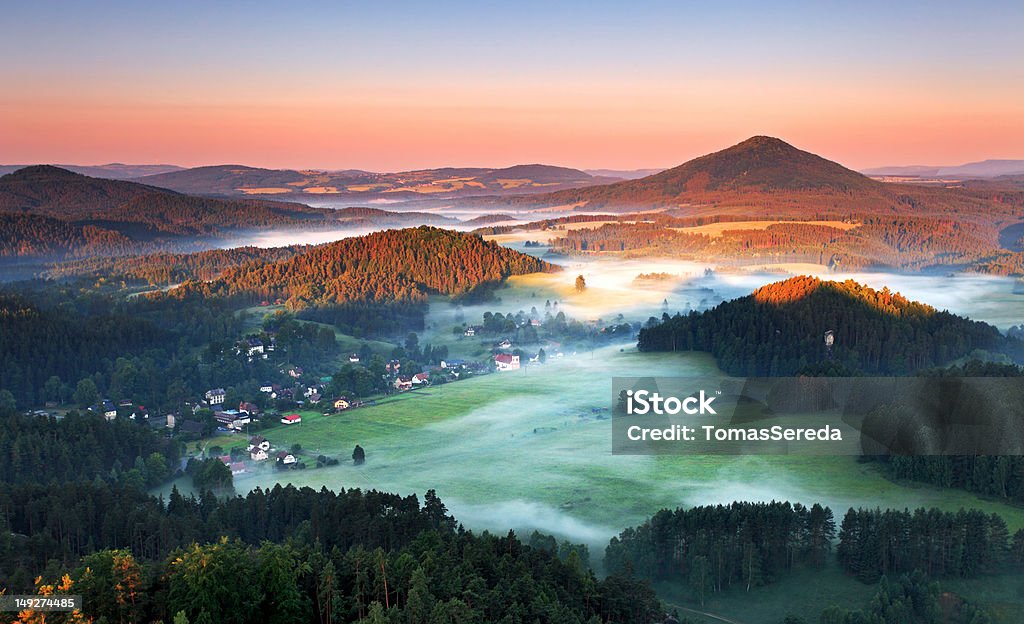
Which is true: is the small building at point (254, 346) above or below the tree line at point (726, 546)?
above

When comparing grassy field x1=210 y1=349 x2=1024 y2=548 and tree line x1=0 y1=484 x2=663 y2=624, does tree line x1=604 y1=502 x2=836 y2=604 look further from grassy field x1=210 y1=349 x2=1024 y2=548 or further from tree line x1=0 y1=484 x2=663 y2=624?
tree line x1=0 y1=484 x2=663 y2=624

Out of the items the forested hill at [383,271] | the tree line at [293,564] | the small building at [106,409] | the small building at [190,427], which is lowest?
the small building at [190,427]

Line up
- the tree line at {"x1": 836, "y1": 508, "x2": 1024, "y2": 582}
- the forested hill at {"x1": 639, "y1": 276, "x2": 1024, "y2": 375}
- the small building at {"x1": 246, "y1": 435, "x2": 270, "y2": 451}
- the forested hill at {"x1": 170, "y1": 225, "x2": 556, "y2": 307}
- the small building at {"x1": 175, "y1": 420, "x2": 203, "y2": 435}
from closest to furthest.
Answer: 1. the tree line at {"x1": 836, "y1": 508, "x2": 1024, "y2": 582}
2. the small building at {"x1": 246, "y1": 435, "x2": 270, "y2": 451}
3. the small building at {"x1": 175, "y1": 420, "x2": 203, "y2": 435}
4. the forested hill at {"x1": 639, "y1": 276, "x2": 1024, "y2": 375}
5. the forested hill at {"x1": 170, "y1": 225, "x2": 556, "y2": 307}

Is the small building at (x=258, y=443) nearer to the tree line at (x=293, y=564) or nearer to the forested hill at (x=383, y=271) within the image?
the tree line at (x=293, y=564)

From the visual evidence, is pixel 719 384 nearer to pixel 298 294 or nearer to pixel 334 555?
pixel 334 555

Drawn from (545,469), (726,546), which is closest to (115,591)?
(726,546)

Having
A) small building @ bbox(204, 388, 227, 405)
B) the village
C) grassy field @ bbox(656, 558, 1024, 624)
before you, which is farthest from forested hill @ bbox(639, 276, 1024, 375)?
Result: small building @ bbox(204, 388, 227, 405)

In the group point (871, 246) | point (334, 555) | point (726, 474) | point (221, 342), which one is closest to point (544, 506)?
point (726, 474)

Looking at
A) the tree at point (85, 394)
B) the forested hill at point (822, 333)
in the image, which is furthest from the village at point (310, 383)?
the forested hill at point (822, 333)
